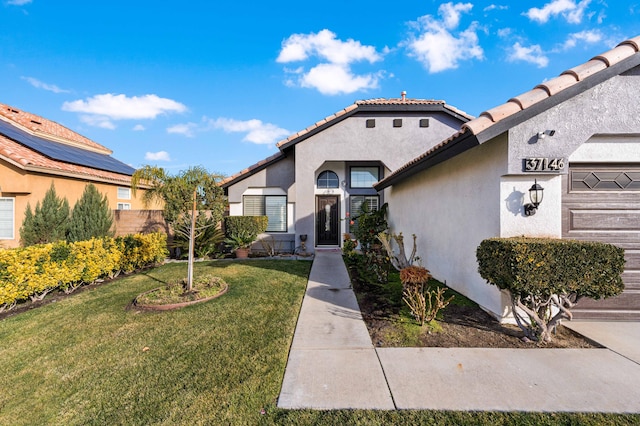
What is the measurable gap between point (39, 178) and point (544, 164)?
14.0 metres

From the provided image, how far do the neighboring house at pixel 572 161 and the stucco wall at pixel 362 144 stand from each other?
696cm

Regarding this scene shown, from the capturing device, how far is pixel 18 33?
10.7m

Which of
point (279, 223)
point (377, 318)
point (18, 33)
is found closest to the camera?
point (377, 318)

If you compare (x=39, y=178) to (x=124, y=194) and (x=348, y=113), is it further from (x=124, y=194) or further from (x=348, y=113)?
(x=348, y=113)

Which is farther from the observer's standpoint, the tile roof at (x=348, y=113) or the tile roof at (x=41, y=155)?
the tile roof at (x=348, y=113)

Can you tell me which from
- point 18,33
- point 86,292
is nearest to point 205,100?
point 18,33

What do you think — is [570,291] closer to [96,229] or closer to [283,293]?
[283,293]

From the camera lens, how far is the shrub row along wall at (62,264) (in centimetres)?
523

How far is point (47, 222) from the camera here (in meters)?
8.58

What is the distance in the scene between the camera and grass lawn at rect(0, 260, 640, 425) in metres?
2.39

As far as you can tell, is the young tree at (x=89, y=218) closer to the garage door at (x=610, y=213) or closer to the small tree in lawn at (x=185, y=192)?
the small tree in lawn at (x=185, y=192)

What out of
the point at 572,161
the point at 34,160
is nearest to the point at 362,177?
the point at 572,161

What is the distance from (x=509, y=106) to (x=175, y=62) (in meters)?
15.1

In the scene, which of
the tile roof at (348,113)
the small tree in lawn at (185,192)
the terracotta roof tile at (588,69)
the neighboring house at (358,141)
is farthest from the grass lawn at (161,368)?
the tile roof at (348,113)
